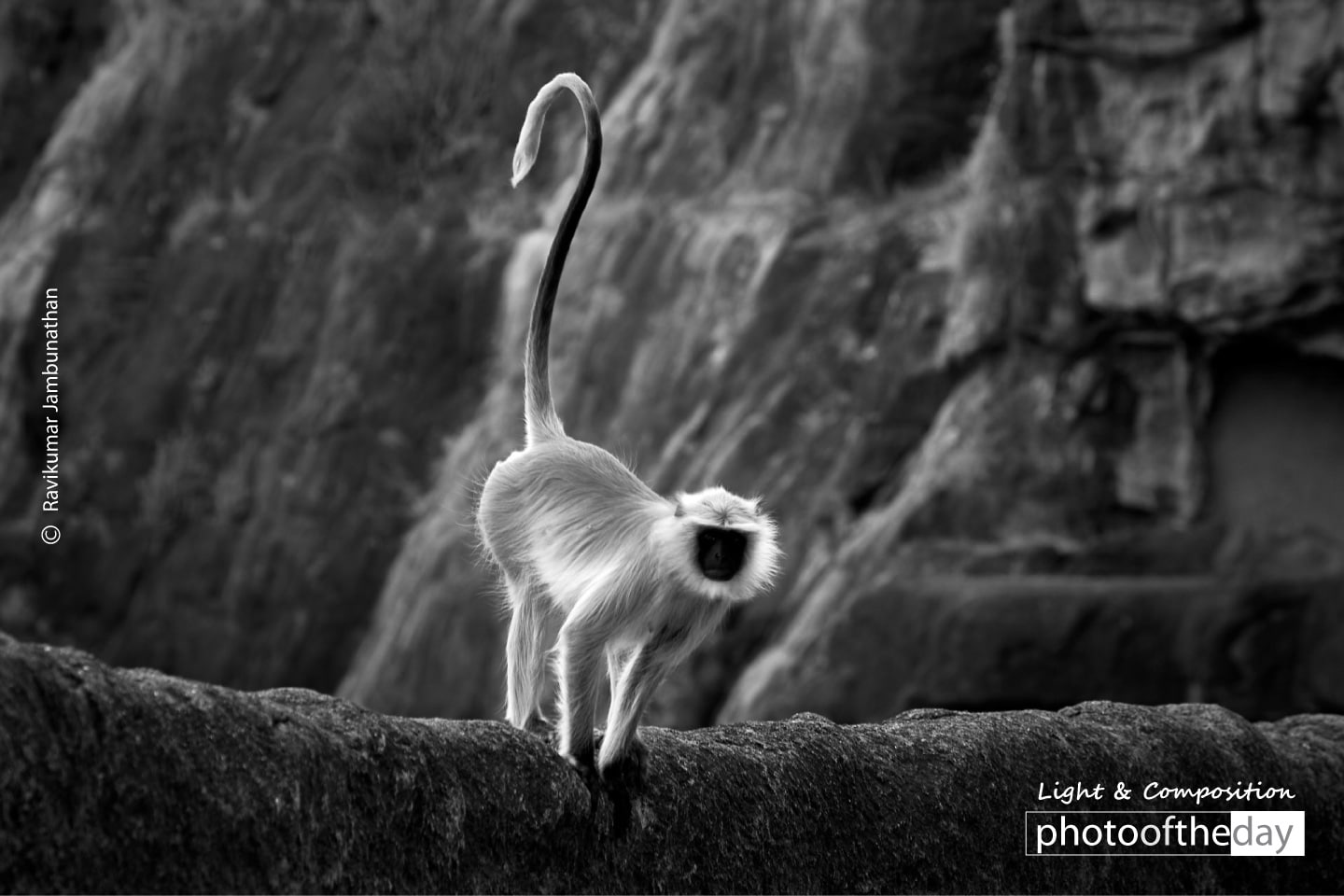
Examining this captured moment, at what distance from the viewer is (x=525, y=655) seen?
22.6 feet

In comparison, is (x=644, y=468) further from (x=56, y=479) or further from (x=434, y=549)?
(x=56, y=479)

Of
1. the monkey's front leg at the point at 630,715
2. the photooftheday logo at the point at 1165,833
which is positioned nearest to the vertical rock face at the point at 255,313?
the photooftheday logo at the point at 1165,833

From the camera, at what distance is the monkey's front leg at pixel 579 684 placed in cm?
607

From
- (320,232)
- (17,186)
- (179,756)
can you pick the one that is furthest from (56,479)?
(179,756)

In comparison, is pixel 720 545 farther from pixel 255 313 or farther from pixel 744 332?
pixel 255 313

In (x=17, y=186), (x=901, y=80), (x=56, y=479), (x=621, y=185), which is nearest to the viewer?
(x=901, y=80)

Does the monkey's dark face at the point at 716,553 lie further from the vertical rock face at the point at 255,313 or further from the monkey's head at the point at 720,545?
the vertical rock face at the point at 255,313

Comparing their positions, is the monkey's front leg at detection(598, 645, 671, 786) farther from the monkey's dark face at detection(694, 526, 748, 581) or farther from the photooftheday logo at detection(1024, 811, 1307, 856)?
the photooftheday logo at detection(1024, 811, 1307, 856)

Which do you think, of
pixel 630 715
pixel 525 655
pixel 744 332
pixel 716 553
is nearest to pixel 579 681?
pixel 630 715

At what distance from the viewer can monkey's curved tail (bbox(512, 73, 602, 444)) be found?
7.08 metres

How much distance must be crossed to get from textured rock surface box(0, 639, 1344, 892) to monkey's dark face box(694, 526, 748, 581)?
0.52 metres

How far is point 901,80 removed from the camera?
20000mm

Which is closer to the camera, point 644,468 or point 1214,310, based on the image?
point 1214,310

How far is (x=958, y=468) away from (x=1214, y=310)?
7.37 ft
